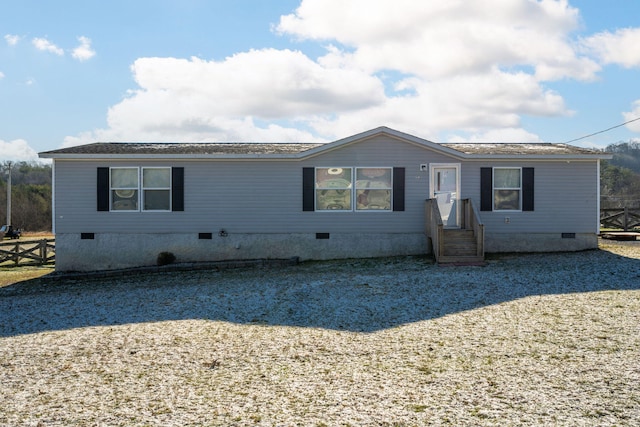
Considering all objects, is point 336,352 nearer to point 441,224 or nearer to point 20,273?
point 441,224

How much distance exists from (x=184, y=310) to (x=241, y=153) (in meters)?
7.05

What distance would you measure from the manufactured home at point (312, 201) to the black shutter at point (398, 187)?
3 centimetres

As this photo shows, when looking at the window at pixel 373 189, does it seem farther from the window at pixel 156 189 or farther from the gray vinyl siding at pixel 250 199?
the window at pixel 156 189

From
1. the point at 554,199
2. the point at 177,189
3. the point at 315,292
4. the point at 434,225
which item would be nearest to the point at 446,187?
the point at 434,225

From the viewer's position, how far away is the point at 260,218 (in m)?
15.7

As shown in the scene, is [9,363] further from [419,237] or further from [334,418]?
[419,237]

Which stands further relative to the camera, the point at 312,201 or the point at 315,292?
the point at 312,201

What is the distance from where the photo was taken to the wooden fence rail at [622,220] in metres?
22.6

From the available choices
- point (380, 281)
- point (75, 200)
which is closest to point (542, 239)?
point (380, 281)

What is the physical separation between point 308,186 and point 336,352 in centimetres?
914

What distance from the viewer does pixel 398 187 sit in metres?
15.4

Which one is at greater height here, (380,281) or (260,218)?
(260,218)

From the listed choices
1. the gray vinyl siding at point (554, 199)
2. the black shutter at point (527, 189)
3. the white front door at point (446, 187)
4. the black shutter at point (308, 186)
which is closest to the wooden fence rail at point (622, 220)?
the gray vinyl siding at point (554, 199)

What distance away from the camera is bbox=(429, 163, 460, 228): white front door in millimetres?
15492
